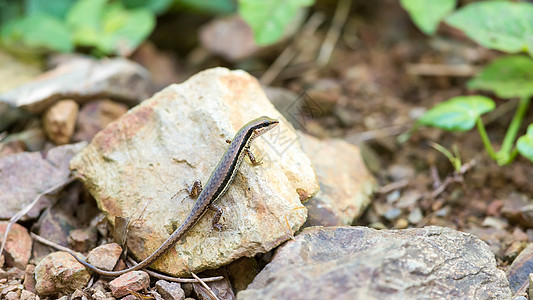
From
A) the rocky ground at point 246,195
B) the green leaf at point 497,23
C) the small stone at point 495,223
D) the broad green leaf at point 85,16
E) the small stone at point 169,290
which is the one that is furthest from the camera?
the broad green leaf at point 85,16

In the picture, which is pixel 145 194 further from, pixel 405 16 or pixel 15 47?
pixel 405 16

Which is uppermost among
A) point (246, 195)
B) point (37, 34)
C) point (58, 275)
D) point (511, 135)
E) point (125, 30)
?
point (37, 34)

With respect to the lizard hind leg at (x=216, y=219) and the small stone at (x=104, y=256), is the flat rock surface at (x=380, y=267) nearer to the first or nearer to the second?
the lizard hind leg at (x=216, y=219)

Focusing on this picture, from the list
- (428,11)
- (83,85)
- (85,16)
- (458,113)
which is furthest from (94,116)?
(428,11)

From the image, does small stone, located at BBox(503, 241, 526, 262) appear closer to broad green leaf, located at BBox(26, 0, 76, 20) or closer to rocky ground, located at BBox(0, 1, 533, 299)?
rocky ground, located at BBox(0, 1, 533, 299)

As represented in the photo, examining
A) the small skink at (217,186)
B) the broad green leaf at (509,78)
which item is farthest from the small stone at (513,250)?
the small skink at (217,186)

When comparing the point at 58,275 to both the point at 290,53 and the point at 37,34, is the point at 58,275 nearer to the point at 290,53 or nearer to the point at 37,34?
the point at 37,34
